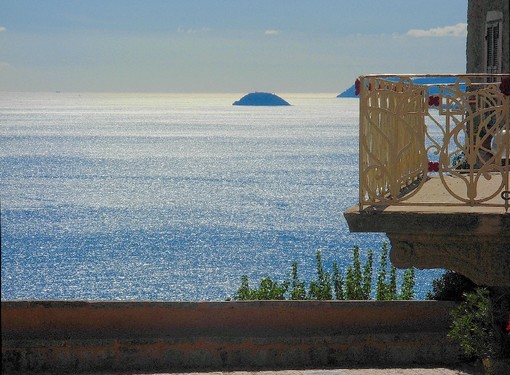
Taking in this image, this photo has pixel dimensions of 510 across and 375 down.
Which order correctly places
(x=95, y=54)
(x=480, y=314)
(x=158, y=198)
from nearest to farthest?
(x=480, y=314) → (x=158, y=198) → (x=95, y=54)

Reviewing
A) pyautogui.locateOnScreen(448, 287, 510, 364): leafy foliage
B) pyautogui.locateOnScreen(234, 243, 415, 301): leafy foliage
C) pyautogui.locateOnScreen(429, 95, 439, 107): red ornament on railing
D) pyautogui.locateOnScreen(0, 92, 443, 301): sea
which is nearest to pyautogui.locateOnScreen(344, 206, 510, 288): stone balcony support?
pyautogui.locateOnScreen(448, 287, 510, 364): leafy foliage

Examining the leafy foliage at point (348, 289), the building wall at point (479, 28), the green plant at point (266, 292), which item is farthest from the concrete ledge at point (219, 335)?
the building wall at point (479, 28)

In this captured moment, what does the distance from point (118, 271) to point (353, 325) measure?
4207 cm

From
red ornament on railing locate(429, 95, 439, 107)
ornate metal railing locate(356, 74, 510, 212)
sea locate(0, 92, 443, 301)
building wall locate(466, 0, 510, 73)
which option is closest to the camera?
ornate metal railing locate(356, 74, 510, 212)

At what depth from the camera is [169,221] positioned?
65.6 m

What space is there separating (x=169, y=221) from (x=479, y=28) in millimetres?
49535

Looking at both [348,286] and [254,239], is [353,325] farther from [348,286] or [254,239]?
[254,239]

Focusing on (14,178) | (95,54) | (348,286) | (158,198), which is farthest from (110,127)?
(348,286)

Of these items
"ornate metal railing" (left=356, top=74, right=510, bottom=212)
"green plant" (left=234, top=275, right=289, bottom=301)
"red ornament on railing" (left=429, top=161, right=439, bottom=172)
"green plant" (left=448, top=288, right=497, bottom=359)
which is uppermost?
"ornate metal railing" (left=356, top=74, right=510, bottom=212)

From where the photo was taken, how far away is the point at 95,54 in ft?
653

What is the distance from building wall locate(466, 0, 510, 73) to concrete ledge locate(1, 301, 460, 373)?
7575 mm

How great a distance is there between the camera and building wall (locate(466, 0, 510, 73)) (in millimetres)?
15897

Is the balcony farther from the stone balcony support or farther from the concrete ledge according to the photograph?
the concrete ledge

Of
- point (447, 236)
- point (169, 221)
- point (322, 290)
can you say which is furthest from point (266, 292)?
point (169, 221)
